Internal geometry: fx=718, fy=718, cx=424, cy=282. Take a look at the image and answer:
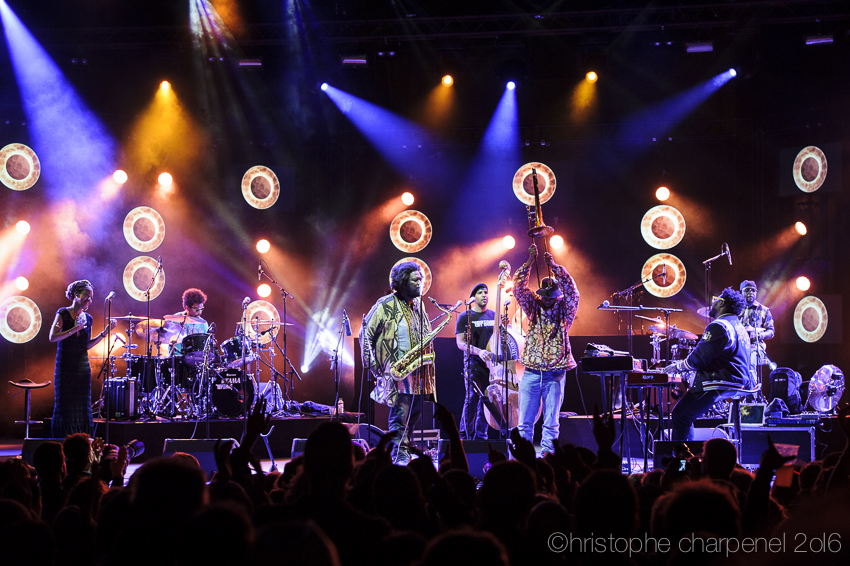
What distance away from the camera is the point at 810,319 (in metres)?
14.0

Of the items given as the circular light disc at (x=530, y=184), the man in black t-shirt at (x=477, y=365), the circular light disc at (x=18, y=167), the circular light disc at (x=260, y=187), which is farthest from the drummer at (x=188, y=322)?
the circular light disc at (x=530, y=184)

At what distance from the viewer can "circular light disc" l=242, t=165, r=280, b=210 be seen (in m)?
15.5

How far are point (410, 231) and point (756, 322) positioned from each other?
23.7ft

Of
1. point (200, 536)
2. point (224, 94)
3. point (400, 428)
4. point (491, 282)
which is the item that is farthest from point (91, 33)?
point (200, 536)

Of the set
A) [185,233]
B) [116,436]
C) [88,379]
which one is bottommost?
[116,436]

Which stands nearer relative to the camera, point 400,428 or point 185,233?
point 400,428

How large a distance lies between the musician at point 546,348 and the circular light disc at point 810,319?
26.0ft

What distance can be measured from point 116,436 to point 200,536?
32.0ft

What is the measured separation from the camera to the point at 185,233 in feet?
50.1

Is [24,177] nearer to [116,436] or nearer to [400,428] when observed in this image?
[116,436]

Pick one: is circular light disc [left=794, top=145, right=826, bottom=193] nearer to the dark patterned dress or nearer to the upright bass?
the upright bass

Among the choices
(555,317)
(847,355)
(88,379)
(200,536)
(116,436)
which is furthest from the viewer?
(847,355)

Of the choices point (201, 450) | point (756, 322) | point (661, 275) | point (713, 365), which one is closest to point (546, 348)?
point (713, 365)

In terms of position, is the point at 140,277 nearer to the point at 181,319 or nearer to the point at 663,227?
the point at 181,319
